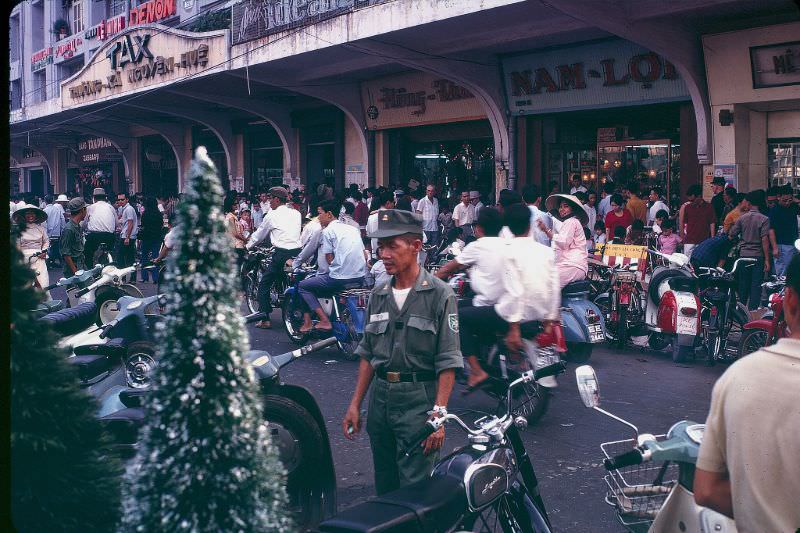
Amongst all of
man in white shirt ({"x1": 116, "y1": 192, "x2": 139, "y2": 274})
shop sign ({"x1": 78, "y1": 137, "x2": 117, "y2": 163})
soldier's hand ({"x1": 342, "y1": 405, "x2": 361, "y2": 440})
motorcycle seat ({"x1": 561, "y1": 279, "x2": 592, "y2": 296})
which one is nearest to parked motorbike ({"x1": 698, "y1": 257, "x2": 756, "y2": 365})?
motorcycle seat ({"x1": 561, "y1": 279, "x2": 592, "y2": 296})

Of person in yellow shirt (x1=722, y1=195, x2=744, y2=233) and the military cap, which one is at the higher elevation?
person in yellow shirt (x1=722, y1=195, x2=744, y2=233)

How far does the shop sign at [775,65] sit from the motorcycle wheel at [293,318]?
27.6ft

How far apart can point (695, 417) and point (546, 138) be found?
1167cm

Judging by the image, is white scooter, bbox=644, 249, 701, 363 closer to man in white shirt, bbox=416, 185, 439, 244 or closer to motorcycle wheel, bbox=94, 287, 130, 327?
motorcycle wheel, bbox=94, 287, 130, 327

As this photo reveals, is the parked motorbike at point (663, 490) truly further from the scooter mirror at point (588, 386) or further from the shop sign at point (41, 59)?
the shop sign at point (41, 59)

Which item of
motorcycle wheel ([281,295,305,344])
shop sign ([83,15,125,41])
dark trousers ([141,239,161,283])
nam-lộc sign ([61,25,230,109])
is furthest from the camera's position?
shop sign ([83,15,125,41])

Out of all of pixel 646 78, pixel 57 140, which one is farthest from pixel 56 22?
pixel 646 78

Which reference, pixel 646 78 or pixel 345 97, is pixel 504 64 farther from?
pixel 345 97

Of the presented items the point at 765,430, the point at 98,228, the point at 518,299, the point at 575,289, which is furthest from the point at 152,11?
the point at 765,430

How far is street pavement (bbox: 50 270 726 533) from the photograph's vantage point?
4734 millimetres

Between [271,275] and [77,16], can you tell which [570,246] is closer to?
[271,275]

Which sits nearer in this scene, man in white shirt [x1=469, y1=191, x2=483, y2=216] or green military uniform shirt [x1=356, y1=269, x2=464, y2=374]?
green military uniform shirt [x1=356, y1=269, x2=464, y2=374]

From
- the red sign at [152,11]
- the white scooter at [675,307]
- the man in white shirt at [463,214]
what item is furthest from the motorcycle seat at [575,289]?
the red sign at [152,11]

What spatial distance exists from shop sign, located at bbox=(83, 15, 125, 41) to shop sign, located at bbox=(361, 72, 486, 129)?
46.8 feet
